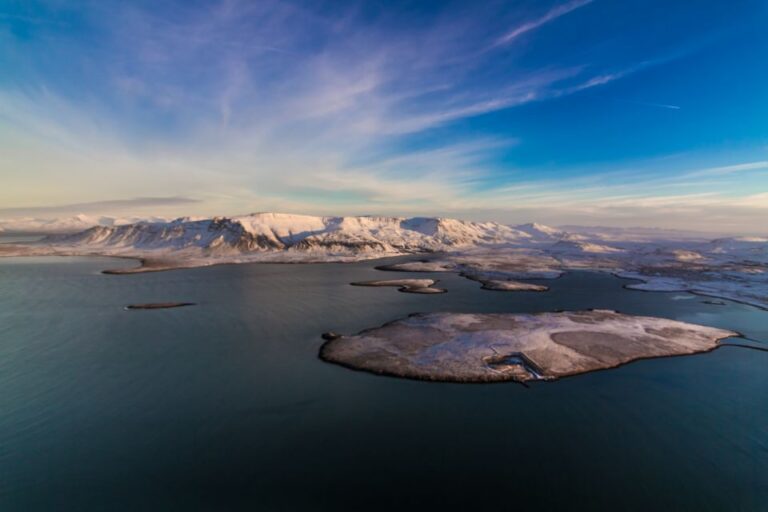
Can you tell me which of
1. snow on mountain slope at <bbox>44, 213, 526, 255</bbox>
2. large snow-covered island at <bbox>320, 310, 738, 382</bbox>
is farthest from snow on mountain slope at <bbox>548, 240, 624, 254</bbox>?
large snow-covered island at <bbox>320, 310, 738, 382</bbox>

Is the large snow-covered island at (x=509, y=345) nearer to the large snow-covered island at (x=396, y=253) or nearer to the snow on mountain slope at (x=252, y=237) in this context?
the large snow-covered island at (x=396, y=253)

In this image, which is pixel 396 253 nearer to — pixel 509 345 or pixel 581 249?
pixel 581 249

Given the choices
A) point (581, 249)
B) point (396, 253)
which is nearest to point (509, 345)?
point (396, 253)

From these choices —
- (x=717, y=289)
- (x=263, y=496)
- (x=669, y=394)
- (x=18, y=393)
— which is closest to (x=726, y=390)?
(x=669, y=394)

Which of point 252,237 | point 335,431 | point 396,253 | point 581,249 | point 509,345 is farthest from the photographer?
point 581,249

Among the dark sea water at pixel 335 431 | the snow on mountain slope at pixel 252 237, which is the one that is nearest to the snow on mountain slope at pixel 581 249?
the snow on mountain slope at pixel 252 237

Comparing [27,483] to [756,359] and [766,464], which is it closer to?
[766,464]
